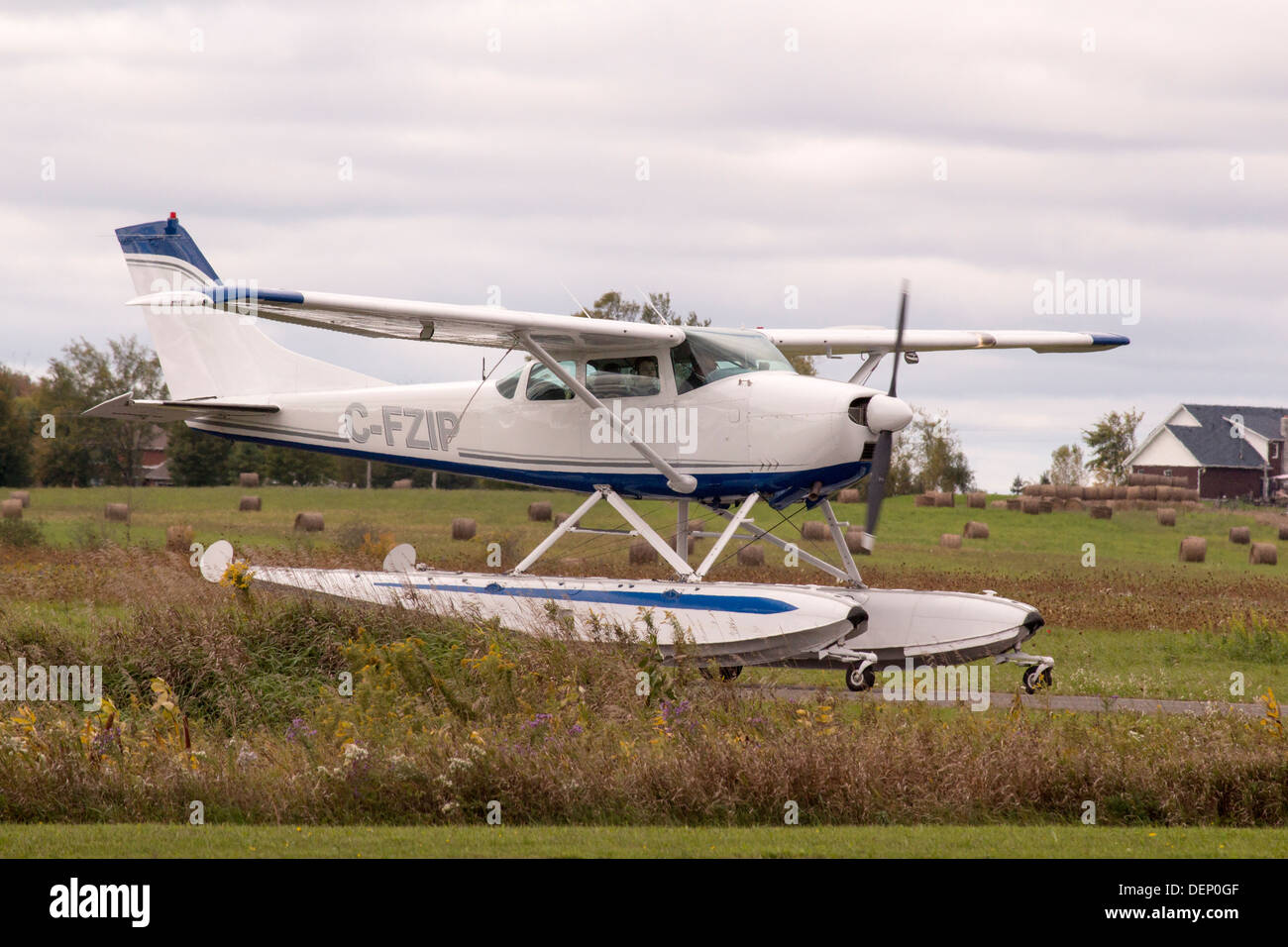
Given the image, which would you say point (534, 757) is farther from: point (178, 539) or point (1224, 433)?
point (1224, 433)

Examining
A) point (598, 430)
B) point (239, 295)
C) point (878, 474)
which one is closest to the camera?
point (239, 295)

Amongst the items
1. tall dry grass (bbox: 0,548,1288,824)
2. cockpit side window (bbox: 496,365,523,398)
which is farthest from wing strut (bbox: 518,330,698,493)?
tall dry grass (bbox: 0,548,1288,824)

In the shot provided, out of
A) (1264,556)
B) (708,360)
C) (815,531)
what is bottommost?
(1264,556)

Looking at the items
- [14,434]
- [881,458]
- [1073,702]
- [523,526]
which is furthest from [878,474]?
[14,434]

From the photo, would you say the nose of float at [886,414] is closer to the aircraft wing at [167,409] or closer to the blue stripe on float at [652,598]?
the blue stripe on float at [652,598]

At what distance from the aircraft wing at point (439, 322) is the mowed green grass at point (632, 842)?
664 cm

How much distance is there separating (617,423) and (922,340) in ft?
16.7

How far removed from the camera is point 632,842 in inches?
336

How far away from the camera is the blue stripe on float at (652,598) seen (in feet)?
48.2

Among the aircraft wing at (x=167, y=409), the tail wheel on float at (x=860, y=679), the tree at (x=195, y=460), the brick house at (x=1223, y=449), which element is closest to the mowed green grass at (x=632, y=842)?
the tail wheel on float at (x=860, y=679)

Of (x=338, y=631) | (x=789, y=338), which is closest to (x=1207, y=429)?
(x=789, y=338)

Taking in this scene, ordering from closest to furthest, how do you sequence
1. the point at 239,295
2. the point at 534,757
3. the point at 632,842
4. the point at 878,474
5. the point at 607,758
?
the point at 632,842 → the point at 534,757 → the point at 607,758 → the point at 239,295 → the point at 878,474

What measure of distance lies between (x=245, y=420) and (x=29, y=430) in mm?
30479

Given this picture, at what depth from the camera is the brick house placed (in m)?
86.3
